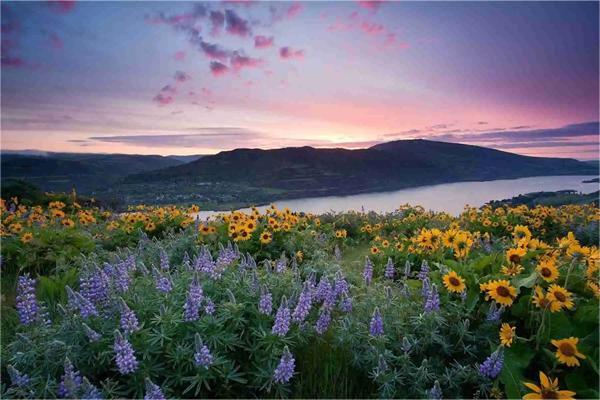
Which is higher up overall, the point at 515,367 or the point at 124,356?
the point at 124,356

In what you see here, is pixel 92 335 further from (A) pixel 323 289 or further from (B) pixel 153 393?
(A) pixel 323 289

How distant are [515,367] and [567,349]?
1.19 feet

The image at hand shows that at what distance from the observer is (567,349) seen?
268cm

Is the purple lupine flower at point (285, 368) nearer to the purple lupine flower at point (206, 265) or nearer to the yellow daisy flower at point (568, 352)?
the purple lupine flower at point (206, 265)

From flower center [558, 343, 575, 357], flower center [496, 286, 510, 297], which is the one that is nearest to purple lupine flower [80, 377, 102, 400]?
flower center [496, 286, 510, 297]

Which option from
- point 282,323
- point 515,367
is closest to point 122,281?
point 282,323

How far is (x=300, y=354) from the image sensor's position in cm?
321

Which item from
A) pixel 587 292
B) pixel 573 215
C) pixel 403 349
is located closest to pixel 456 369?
pixel 403 349

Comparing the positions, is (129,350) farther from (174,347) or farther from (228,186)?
(228,186)

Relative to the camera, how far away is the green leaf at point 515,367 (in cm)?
276

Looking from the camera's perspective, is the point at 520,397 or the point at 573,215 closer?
the point at 520,397

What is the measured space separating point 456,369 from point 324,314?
1.06 meters

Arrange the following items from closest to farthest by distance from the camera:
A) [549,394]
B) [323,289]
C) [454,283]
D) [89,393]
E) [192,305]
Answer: [549,394] < [89,393] < [192,305] < [454,283] < [323,289]

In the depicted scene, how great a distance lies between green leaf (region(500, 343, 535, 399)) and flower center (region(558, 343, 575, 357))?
11.1 inches
